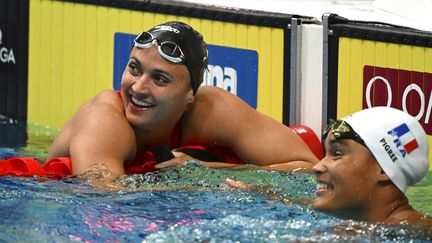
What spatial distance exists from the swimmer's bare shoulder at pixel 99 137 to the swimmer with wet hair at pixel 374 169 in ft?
4.14

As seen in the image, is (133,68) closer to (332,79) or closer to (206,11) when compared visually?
(332,79)

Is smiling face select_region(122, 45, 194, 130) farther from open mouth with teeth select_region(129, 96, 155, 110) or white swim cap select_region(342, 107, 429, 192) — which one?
white swim cap select_region(342, 107, 429, 192)

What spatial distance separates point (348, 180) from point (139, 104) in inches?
58.8

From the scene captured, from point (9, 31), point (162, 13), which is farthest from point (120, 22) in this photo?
point (9, 31)

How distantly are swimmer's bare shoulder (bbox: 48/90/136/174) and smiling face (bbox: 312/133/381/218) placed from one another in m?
1.24

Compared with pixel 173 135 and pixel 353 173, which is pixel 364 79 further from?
pixel 353 173

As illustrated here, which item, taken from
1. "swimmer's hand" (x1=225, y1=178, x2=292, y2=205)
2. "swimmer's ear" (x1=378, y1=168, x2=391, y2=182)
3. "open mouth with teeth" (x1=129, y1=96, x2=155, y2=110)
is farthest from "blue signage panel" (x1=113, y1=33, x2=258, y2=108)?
"swimmer's ear" (x1=378, y1=168, x2=391, y2=182)

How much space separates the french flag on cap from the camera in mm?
3604

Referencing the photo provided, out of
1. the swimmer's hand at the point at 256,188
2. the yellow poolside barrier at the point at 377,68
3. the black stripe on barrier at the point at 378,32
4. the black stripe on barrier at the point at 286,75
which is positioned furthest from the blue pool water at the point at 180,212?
the black stripe on barrier at the point at 286,75

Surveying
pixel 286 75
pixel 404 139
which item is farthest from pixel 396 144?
pixel 286 75

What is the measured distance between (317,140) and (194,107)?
2.37 ft

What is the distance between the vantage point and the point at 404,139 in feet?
11.8

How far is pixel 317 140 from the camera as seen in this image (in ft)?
18.2

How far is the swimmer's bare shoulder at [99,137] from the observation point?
4.70 meters
